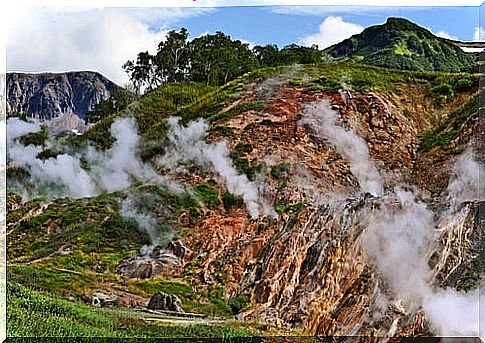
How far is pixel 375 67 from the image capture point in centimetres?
507

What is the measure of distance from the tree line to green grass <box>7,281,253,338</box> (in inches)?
54.3

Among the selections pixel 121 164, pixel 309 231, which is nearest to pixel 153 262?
pixel 121 164

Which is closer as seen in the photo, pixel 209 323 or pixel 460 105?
pixel 209 323

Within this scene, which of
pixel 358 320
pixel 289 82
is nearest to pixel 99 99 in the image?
pixel 289 82

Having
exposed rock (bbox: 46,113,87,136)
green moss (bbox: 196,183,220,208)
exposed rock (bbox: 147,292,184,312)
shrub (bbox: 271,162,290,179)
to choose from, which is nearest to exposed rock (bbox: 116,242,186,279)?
exposed rock (bbox: 147,292,184,312)

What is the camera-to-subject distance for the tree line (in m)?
4.86

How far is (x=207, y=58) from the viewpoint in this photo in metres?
→ 4.93

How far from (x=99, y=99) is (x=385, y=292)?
80.3 inches

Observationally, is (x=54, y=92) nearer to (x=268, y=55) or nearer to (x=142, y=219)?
(x=142, y=219)

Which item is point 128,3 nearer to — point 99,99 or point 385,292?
point 99,99

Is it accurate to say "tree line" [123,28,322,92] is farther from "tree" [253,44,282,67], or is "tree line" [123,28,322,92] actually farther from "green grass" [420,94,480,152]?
"green grass" [420,94,480,152]

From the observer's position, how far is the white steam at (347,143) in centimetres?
477

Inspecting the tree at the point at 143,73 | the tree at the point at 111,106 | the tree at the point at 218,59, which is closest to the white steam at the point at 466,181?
the tree at the point at 218,59

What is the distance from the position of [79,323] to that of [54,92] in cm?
137
